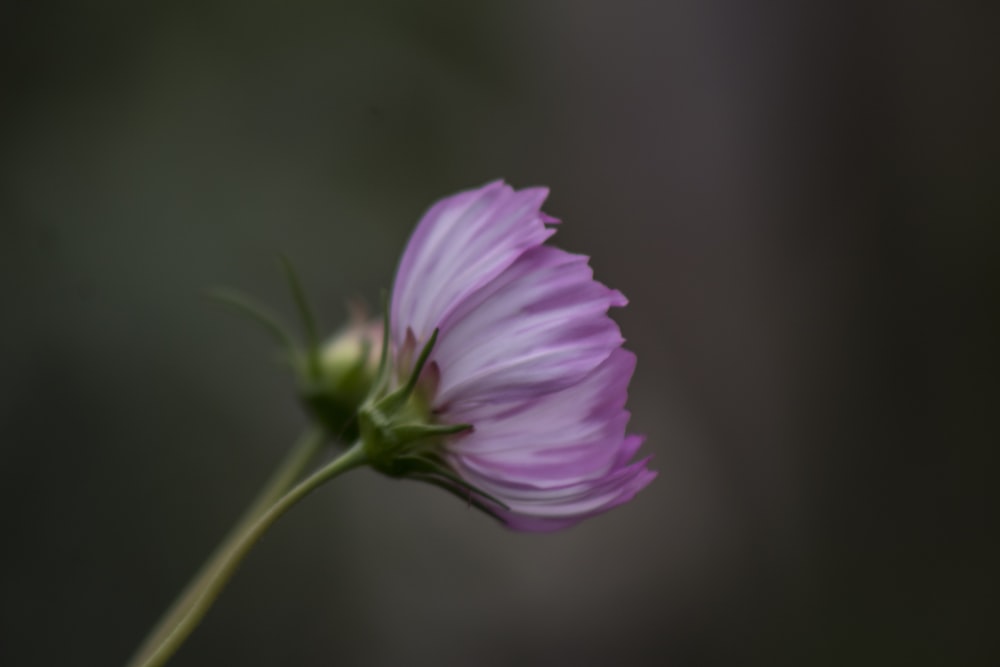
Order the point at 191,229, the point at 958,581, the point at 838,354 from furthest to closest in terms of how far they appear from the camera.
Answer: the point at 838,354 < the point at 958,581 < the point at 191,229

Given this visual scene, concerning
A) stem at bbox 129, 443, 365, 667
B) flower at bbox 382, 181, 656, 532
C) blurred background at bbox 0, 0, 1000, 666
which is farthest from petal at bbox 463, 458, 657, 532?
blurred background at bbox 0, 0, 1000, 666

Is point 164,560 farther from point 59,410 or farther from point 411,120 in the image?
point 411,120

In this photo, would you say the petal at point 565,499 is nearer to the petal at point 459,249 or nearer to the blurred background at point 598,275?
the petal at point 459,249

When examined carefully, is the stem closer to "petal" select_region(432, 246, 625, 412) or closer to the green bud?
"petal" select_region(432, 246, 625, 412)

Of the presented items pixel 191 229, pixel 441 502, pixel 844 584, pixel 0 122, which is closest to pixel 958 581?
pixel 844 584

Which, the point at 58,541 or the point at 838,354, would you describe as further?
the point at 838,354

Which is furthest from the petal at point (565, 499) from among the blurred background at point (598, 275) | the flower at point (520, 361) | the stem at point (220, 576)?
the blurred background at point (598, 275)
